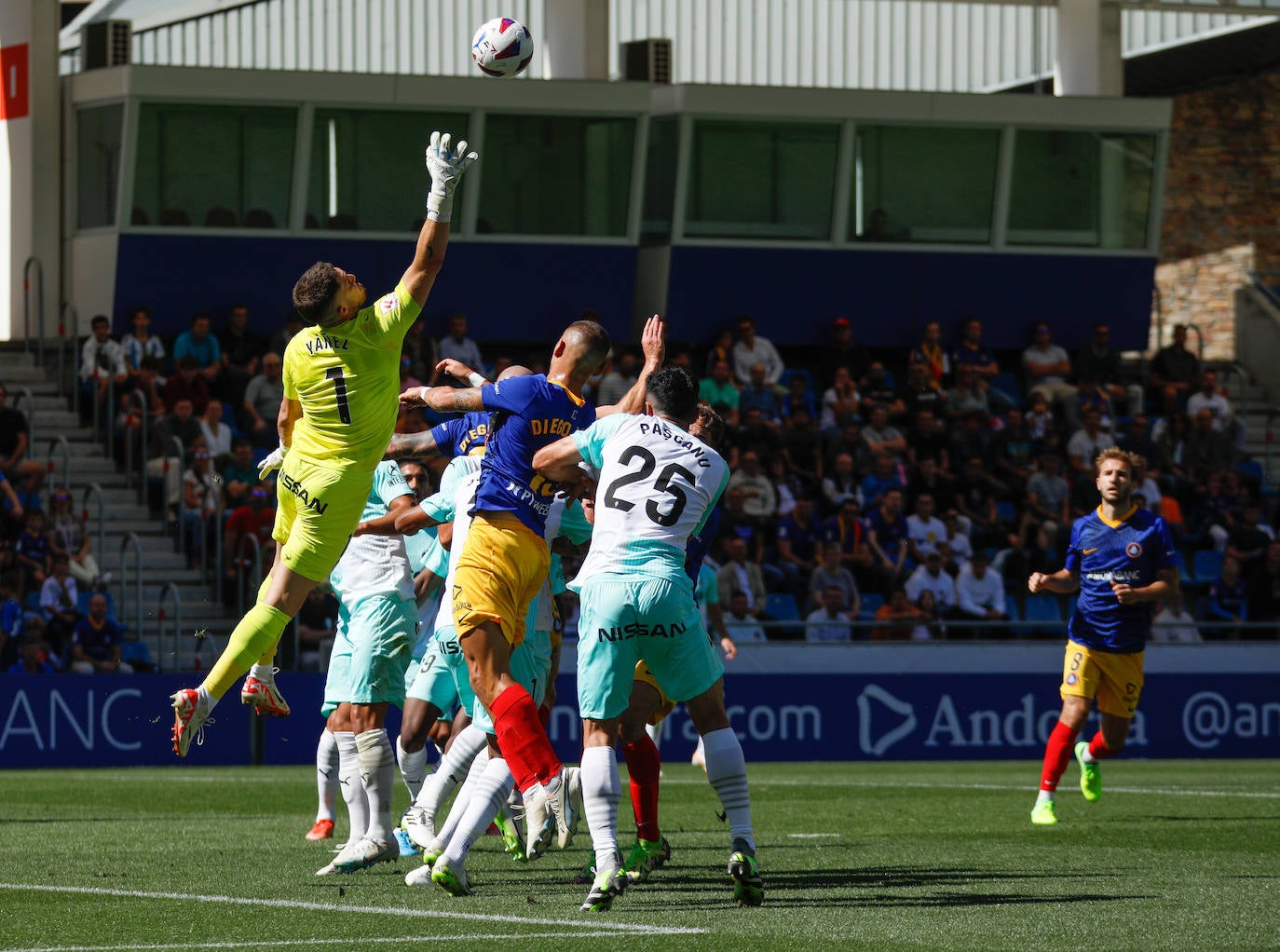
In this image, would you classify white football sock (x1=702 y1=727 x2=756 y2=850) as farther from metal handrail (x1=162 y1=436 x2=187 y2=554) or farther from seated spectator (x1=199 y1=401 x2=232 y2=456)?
seated spectator (x1=199 y1=401 x2=232 y2=456)

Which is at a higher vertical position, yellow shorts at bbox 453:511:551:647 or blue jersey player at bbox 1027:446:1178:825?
yellow shorts at bbox 453:511:551:647

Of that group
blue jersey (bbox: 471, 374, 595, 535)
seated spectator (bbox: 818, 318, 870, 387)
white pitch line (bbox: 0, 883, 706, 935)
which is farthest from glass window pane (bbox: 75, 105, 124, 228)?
blue jersey (bbox: 471, 374, 595, 535)

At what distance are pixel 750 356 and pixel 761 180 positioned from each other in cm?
398

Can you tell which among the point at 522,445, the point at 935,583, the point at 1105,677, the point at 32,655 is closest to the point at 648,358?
the point at 522,445

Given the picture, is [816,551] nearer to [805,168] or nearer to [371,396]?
[805,168]

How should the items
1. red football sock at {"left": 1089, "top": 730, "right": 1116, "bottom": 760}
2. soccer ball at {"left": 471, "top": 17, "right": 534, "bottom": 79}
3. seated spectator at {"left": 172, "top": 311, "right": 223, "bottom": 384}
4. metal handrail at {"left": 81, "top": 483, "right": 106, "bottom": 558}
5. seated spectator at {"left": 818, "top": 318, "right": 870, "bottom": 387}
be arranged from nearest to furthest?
soccer ball at {"left": 471, "top": 17, "right": 534, "bottom": 79} < red football sock at {"left": 1089, "top": 730, "right": 1116, "bottom": 760} < metal handrail at {"left": 81, "top": 483, "right": 106, "bottom": 558} < seated spectator at {"left": 172, "top": 311, "right": 223, "bottom": 384} < seated spectator at {"left": 818, "top": 318, "right": 870, "bottom": 387}

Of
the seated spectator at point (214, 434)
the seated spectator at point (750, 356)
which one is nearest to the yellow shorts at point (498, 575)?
the seated spectator at point (214, 434)

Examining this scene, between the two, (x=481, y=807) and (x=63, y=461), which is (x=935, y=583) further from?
(x=481, y=807)

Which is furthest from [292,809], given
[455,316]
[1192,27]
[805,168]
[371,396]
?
[1192,27]

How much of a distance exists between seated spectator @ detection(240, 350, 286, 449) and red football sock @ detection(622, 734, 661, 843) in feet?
44.0

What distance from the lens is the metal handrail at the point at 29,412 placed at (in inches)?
899

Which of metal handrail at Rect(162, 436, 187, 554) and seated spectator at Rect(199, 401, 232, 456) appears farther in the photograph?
seated spectator at Rect(199, 401, 232, 456)

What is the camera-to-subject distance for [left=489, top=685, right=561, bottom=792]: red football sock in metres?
8.48

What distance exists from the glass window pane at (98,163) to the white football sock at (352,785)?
17469 millimetres
